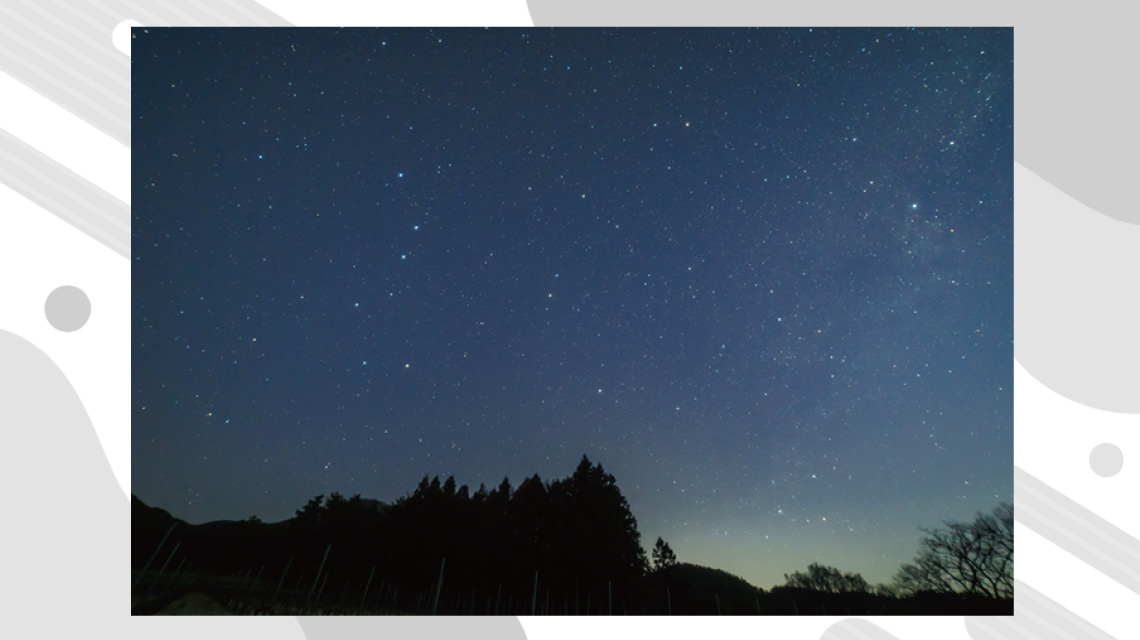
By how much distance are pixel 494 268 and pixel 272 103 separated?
1385 mm

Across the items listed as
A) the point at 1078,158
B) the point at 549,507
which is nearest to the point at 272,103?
the point at 549,507

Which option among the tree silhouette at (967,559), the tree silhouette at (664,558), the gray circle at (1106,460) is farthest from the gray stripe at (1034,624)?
the tree silhouette at (664,558)

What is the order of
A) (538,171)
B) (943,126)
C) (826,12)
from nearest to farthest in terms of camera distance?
(826,12) → (943,126) → (538,171)

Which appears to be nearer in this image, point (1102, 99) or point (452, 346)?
point (1102, 99)

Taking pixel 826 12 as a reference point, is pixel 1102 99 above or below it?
below

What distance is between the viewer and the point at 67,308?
250 centimetres

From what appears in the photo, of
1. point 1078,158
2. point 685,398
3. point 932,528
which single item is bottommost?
point 932,528

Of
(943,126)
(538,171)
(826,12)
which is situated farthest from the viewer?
(538,171)

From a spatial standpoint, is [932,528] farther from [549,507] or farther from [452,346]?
[452,346]

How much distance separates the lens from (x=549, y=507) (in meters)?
3.51

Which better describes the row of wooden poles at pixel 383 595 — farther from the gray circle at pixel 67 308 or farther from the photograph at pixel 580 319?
the gray circle at pixel 67 308

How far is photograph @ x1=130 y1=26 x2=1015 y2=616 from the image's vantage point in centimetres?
303

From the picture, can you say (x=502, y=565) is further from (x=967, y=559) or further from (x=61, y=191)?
(x=61, y=191)

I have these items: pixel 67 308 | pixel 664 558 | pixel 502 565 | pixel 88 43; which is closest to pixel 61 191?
pixel 67 308
